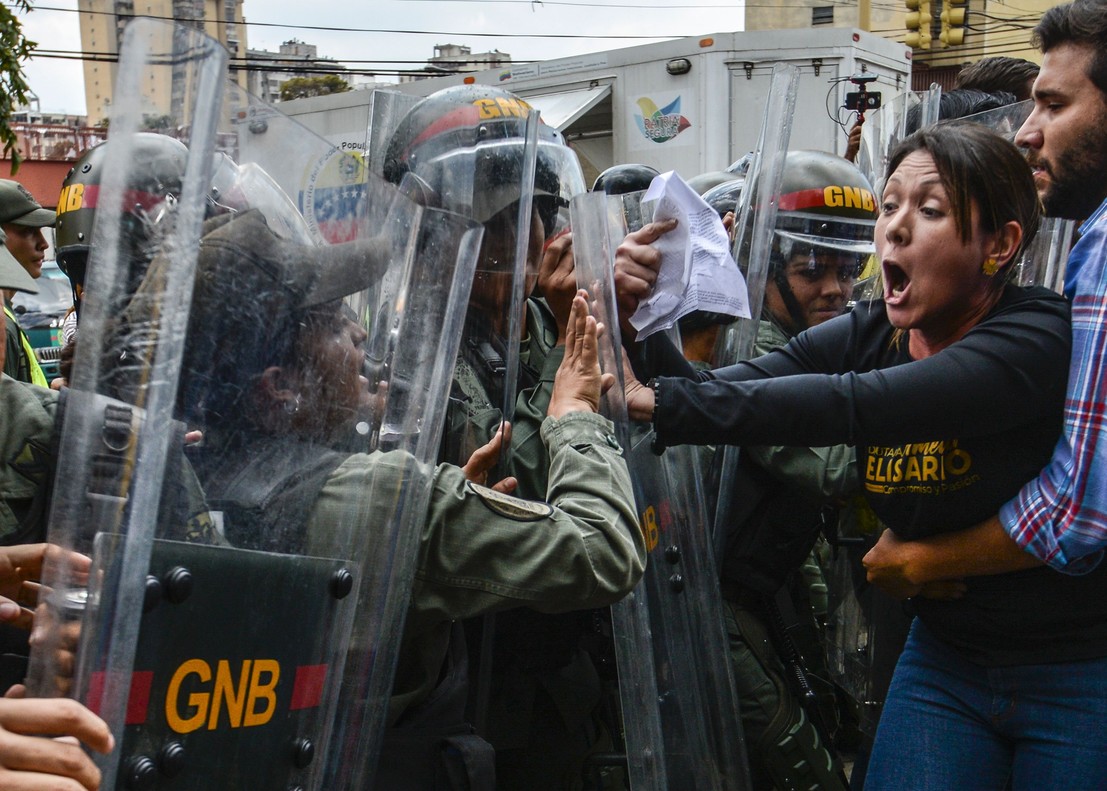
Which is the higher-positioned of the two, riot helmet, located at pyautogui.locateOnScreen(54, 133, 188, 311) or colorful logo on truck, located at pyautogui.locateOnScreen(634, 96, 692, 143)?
colorful logo on truck, located at pyautogui.locateOnScreen(634, 96, 692, 143)

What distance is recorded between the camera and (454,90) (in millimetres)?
2510

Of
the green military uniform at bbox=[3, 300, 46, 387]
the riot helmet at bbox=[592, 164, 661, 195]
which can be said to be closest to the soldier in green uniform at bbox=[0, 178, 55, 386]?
the green military uniform at bbox=[3, 300, 46, 387]

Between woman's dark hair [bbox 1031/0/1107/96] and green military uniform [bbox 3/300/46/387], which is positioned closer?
woman's dark hair [bbox 1031/0/1107/96]

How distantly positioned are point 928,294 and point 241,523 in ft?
4.41

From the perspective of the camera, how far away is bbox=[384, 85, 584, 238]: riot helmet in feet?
6.87

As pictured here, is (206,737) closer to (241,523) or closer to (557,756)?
(241,523)

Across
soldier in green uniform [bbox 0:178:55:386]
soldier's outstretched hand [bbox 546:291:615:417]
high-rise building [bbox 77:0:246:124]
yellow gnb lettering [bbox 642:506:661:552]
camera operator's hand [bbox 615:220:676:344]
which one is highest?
high-rise building [bbox 77:0:246:124]

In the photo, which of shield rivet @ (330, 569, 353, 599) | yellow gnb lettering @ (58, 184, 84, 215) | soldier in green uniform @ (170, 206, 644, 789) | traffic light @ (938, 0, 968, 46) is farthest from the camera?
traffic light @ (938, 0, 968, 46)

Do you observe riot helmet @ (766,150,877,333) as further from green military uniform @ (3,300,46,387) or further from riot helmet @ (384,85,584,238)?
green military uniform @ (3,300,46,387)

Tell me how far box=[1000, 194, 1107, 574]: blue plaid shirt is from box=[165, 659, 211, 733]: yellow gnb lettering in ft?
4.55

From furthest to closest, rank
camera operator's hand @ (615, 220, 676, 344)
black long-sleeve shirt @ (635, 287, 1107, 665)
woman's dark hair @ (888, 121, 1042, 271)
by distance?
camera operator's hand @ (615, 220, 676, 344)
woman's dark hair @ (888, 121, 1042, 271)
black long-sleeve shirt @ (635, 287, 1107, 665)

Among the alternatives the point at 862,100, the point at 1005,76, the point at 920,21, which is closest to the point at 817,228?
the point at 1005,76

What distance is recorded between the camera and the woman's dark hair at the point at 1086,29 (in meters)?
2.11

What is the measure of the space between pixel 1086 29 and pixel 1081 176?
264mm
